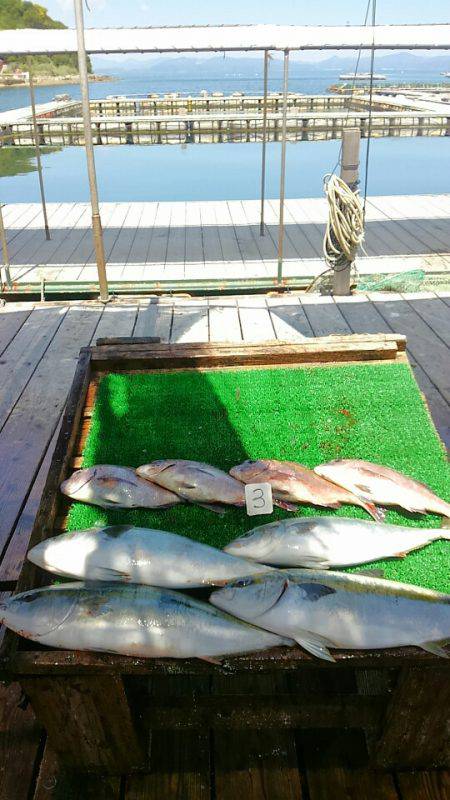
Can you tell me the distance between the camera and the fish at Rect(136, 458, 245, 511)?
2.19m

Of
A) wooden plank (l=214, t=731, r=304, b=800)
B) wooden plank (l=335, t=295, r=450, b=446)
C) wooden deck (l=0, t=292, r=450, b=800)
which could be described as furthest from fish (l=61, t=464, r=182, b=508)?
wooden plank (l=335, t=295, r=450, b=446)

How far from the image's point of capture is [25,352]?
466 centimetres

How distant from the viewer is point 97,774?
185 cm

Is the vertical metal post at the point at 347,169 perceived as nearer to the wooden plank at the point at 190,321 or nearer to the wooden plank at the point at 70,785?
the wooden plank at the point at 190,321

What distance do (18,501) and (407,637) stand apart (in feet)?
7.08

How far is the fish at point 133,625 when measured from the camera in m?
1.55

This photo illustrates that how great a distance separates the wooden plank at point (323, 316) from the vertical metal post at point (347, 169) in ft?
0.74

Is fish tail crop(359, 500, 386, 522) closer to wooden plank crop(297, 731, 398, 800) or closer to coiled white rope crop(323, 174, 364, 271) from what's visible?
wooden plank crop(297, 731, 398, 800)

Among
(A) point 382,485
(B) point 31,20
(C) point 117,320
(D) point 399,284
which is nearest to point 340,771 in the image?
(A) point 382,485

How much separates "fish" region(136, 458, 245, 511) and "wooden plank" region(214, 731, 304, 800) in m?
0.80

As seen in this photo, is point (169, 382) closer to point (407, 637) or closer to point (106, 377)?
point (106, 377)

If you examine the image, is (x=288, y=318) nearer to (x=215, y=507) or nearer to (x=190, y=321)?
(x=190, y=321)

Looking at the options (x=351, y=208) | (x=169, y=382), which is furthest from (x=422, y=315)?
(x=169, y=382)

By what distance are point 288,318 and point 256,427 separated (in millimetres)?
2629
